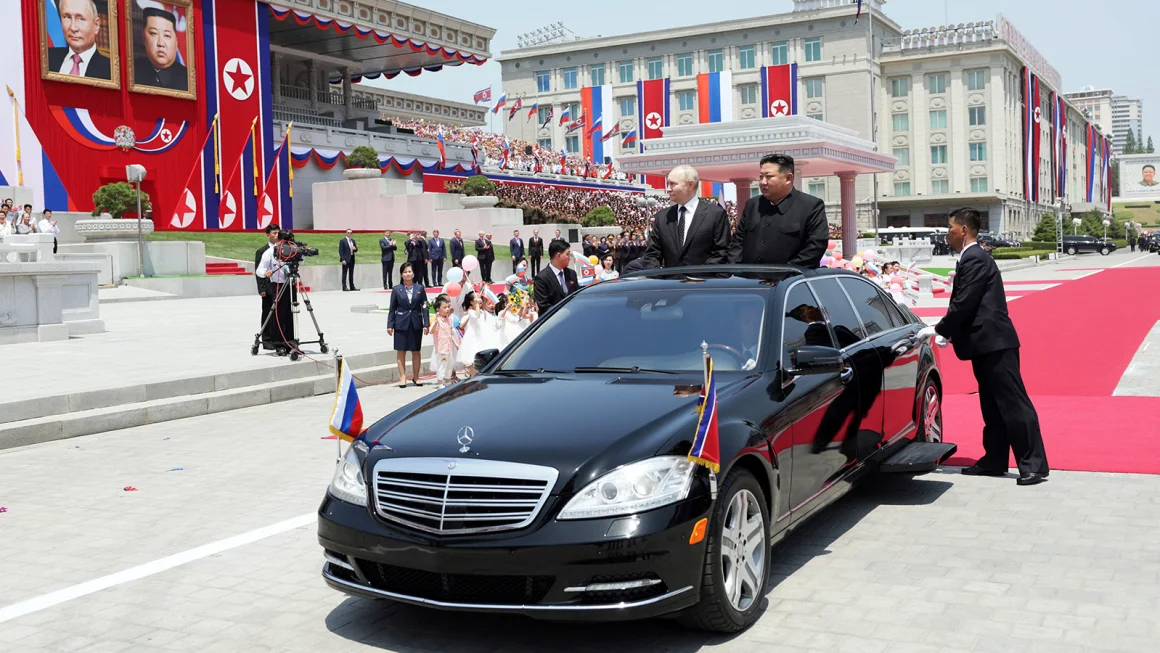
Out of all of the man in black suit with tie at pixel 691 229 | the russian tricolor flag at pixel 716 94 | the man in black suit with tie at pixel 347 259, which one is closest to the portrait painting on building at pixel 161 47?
the man in black suit with tie at pixel 347 259

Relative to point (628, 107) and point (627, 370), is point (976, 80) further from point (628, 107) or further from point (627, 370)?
point (627, 370)

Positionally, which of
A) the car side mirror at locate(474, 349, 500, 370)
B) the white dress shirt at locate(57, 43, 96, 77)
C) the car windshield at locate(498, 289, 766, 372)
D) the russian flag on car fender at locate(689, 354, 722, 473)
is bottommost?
the russian flag on car fender at locate(689, 354, 722, 473)

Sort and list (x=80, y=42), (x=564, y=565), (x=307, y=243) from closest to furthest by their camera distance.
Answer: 1. (x=564, y=565)
2. (x=307, y=243)
3. (x=80, y=42)

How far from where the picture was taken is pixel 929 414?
7773 mm

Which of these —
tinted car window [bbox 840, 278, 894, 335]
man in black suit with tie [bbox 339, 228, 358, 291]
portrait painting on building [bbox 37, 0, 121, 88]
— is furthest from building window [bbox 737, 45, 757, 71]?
tinted car window [bbox 840, 278, 894, 335]

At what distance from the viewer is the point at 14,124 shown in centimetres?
3309

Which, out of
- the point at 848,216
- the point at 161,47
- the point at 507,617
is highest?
the point at 161,47

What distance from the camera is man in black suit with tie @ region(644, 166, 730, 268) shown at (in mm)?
8516

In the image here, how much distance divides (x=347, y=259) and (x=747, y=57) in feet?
240

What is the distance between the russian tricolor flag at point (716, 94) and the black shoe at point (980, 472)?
69977 millimetres

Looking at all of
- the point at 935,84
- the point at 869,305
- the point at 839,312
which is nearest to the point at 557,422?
the point at 839,312

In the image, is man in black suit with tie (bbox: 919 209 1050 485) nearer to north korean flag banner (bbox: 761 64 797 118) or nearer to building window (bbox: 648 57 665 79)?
north korean flag banner (bbox: 761 64 797 118)

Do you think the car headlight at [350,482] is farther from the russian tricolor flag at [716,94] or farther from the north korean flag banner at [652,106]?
the north korean flag banner at [652,106]

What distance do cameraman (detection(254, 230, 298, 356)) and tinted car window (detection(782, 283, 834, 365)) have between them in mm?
10293
